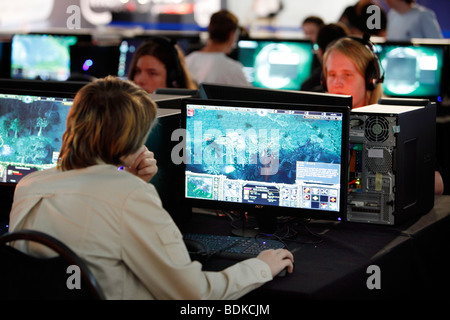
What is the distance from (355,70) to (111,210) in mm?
2015

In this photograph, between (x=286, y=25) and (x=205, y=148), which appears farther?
(x=286, y=25)

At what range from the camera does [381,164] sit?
2.33m

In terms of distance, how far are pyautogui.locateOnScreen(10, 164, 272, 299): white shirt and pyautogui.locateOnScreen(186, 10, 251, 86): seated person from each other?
3573mm

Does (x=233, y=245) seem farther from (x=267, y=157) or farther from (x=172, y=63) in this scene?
(x=172, y=63)

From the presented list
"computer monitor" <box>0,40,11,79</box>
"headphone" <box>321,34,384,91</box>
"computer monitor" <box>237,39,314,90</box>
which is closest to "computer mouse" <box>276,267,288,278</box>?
"headphone" <box>321,34,384,91</box>

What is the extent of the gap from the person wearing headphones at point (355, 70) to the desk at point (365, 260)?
0.78 metres

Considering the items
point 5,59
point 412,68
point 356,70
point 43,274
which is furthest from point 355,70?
point 5,59

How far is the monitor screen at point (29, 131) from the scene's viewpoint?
246 centimetres

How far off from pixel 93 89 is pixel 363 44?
1956 millimetres

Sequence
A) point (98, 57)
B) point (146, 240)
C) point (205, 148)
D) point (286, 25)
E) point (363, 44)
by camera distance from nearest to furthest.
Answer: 1. point (146, 240)
2. point (205, 148)
3. point (363, 44)
4. point (98, 57)
5. point (286, 25)

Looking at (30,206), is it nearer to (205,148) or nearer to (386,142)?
(205,148)

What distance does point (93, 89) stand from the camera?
164cm

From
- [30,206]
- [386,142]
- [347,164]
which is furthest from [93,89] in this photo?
[386,142]
